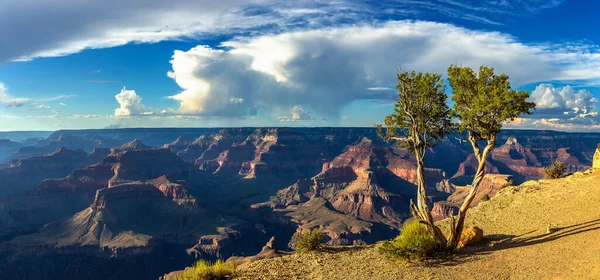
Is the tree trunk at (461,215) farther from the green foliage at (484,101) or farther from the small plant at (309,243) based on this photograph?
the small plant at (309,243)

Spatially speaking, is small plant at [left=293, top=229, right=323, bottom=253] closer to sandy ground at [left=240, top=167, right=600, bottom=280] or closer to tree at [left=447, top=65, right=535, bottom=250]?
sandy ground at [left=240, top=167, right=600, bottom=280]

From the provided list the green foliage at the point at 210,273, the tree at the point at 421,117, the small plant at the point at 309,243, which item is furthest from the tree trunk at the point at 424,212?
the green foliage at the point at 210,273

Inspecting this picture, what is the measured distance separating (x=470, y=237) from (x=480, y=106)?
8729mm

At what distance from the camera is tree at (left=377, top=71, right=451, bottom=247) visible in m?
23.5

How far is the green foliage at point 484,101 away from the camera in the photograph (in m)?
21.2

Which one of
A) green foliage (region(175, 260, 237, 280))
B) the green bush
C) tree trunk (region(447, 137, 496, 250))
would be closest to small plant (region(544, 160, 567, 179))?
tree trunk (region(447, 137, 496, 250))

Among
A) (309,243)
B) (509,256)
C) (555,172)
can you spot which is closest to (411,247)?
(509,256)

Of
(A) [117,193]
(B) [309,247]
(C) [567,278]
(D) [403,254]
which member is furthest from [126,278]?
(C) [567,278]

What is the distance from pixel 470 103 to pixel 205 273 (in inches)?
789

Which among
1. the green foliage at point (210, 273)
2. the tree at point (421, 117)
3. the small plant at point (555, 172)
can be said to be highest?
the tree at point (421, 117)

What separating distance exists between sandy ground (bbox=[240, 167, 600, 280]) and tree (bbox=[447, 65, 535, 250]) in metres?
3.26

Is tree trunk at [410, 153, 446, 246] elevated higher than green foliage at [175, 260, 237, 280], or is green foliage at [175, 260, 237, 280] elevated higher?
tree trunk at [410, 153, 446, 246]

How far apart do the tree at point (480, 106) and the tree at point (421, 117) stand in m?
0.96

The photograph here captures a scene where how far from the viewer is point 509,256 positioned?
20.3m
